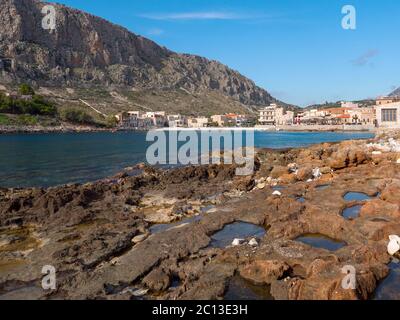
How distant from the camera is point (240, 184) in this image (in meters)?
24.5

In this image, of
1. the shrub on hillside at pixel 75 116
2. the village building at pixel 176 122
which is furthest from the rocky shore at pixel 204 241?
the village building at pixel 176 122

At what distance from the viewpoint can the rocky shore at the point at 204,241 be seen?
30.8ft

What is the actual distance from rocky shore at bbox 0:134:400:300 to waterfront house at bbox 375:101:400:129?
7092cm

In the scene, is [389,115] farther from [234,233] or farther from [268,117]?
[268,117]

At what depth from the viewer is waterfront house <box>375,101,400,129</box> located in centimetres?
8626

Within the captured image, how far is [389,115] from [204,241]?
93.2 metres

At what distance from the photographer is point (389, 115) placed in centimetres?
9394

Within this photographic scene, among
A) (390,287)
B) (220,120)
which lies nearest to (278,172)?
(390,287)

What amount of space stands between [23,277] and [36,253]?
2045 mm

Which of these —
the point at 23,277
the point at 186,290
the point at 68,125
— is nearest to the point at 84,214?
the point at 23,277

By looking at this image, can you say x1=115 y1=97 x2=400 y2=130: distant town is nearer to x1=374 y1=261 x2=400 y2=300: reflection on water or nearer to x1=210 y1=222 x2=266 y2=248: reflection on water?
x1=210 y1=222 x2=266 y2=248: reflection on water

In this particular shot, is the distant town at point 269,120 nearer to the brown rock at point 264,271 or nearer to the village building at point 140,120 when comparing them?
the village building at point 140,120

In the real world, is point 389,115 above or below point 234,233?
above
